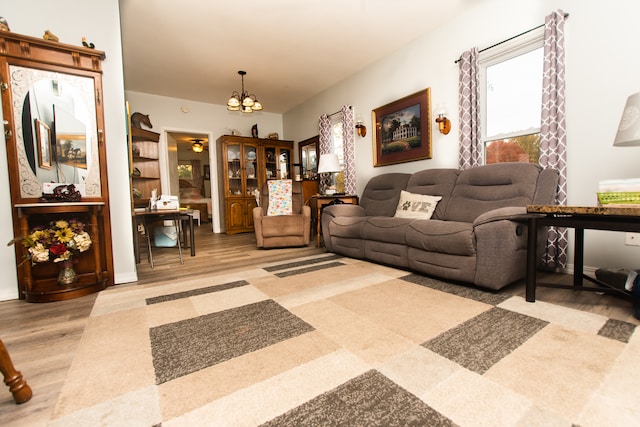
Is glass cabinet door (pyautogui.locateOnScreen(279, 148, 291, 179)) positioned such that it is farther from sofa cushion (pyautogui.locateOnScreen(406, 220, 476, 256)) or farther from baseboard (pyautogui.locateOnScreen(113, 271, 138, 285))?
sofa cushion (pyautogui.locateOnScreen(406, 220, 476, 256))

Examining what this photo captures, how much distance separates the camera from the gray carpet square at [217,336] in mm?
1243

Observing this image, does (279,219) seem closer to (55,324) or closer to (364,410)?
(55,324)

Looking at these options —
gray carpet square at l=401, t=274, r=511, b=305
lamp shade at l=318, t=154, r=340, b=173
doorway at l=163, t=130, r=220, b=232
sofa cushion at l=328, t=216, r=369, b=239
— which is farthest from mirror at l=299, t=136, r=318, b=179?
gray carpet square at l=401, t=274, r=511, b=305

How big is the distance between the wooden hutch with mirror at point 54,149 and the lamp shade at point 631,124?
12.0 feet

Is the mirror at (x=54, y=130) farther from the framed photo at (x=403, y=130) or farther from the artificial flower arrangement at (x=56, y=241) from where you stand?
the framed photo at (x=403, y=130)

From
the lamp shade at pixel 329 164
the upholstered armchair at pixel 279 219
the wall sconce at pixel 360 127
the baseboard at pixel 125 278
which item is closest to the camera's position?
the baseboard at pixel 125 278

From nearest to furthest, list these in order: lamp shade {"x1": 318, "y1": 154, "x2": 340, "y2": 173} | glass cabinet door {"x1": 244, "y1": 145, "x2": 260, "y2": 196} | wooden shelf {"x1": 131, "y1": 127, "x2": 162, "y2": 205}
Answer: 1. lamp shade {"x1": 318, "y1": 154, "x2": 340, "y2": 173}
2. wooden shelf {"x1": 131, "y1": 127, "x2": 162, "y2": 205}
3. glass cabinet door {"x1": 244, "y1": 145, "x2": 260, "y2": 196}

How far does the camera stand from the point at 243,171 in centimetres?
596

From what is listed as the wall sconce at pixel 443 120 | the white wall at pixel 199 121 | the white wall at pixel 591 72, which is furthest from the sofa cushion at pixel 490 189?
the white wall at pixel 199 121

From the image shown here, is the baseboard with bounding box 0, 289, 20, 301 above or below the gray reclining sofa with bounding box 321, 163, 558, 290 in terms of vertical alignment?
below

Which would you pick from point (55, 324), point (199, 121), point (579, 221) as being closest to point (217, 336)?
point (55, 324)

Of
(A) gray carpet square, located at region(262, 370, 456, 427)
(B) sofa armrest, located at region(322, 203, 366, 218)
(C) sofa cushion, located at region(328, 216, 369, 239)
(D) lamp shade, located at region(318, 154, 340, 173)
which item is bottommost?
(A) gray carpet square, located at region(262, 370, 456, 427)

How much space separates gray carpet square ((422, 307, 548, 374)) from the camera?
3.97 feet

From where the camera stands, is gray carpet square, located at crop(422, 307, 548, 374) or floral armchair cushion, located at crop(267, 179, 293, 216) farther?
floral armchair cushion, located at crop(267, 179, 293, 216)
